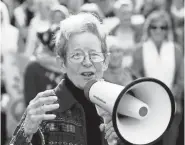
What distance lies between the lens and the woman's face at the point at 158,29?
625 cm

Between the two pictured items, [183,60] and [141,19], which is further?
[141,19]

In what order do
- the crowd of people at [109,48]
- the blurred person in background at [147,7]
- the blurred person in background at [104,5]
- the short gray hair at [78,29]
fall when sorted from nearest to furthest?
1. the short gray hair at [78,29]
2. the crowd of people at [109,48]
3. the blurred person in background at [104,5]
4. the blurred person in background at [147,7]

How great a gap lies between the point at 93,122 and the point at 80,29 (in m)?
0.47

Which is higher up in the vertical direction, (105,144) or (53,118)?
(53,118)

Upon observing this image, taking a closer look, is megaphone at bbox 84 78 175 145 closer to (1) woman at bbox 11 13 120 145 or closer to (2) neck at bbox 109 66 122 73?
(1) woman at bbox 11 13 120 145

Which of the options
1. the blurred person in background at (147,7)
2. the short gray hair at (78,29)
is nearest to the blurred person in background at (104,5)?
the blurred person in background at (147,7)

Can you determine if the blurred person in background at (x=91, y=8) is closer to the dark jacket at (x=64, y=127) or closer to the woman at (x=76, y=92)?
the woman at (x=76, y=92)

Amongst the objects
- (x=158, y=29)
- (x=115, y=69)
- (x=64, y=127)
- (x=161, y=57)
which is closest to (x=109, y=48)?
(x=115, y=69)

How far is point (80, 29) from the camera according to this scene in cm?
279

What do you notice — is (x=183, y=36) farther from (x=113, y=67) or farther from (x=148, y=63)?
(x=113, y=67)

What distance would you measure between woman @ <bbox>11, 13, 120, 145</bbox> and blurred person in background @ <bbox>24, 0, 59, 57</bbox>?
3.48 metres

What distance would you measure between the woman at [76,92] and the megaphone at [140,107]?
18cm

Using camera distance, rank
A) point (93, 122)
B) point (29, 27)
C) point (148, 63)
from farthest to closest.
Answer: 1. point (29, 27)
2. point (148, 63)
3. point (93, 122)

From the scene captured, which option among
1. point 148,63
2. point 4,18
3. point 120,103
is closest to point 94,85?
point 120,103
